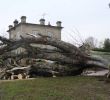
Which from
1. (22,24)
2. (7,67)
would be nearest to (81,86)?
(7,67)

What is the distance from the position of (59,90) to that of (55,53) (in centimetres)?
419

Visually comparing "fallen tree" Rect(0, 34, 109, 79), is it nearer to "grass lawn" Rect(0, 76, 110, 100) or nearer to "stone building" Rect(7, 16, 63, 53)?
"grass lawn" Rect(0, 76, 110, 100)

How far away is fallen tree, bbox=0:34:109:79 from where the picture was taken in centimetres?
1465

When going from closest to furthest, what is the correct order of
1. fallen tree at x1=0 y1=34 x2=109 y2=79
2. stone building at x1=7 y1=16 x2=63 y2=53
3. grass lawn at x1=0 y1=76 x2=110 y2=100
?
grass lawn at x1=0 y1=76 x2=110 y2=100 < fallen tree at x1=0 y1=34 x2=109 y2=79 < stone building at x1=7 y1=16 x2=63 y2=53

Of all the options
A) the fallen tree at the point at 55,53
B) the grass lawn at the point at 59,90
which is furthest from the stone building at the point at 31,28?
the grass lawn at the point at 59,90

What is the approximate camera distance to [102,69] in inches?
593

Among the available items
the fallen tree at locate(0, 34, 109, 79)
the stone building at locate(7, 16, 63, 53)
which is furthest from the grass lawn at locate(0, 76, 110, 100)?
the stone building at locate(7, 16, 63, 53)

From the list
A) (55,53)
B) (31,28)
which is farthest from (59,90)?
(31,28)

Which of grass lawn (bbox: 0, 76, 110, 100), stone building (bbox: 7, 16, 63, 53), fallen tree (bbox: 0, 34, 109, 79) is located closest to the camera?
grass lawn (bbox: 0, 76, 110, 100)

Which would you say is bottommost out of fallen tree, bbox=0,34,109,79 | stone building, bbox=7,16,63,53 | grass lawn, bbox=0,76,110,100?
grass lawn, bbox=0,76,110,100

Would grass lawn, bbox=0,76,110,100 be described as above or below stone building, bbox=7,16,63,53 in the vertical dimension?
below

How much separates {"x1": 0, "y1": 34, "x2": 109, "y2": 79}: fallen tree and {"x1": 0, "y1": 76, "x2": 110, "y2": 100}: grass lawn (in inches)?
61.5

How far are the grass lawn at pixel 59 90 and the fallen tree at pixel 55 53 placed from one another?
Result: 1561 mm

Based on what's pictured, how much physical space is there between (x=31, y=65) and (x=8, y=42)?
2046 millimetres
